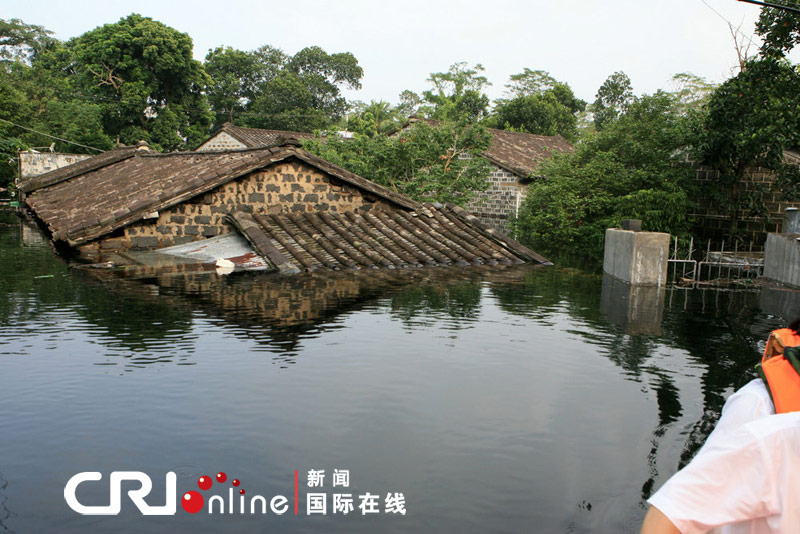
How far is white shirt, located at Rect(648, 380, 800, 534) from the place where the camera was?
193 centimetres

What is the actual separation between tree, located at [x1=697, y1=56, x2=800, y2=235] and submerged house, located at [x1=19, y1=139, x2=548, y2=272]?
6955mm

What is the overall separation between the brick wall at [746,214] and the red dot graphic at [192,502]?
19.2 metres

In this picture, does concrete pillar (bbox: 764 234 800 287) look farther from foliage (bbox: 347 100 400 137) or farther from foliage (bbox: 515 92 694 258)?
foliage (bbox: 347 100 400 137)

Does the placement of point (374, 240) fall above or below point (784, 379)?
below

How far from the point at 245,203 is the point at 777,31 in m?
14.4

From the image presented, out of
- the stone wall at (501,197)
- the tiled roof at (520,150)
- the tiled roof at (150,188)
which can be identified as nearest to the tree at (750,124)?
the tiled roof at (520,150)

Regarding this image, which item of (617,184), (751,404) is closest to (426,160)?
(617,184)

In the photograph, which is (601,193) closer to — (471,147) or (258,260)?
(471,147)

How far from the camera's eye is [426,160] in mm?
24766

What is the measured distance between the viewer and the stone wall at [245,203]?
48.2ft

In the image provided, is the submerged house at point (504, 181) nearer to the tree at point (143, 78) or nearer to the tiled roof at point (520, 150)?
the tiled roof at point (520, 150)

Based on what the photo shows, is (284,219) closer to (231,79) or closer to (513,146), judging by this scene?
(513,146)

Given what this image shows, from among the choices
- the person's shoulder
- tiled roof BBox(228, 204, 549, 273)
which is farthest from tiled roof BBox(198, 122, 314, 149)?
the person's shoulder

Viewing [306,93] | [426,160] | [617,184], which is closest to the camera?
[617,184]
